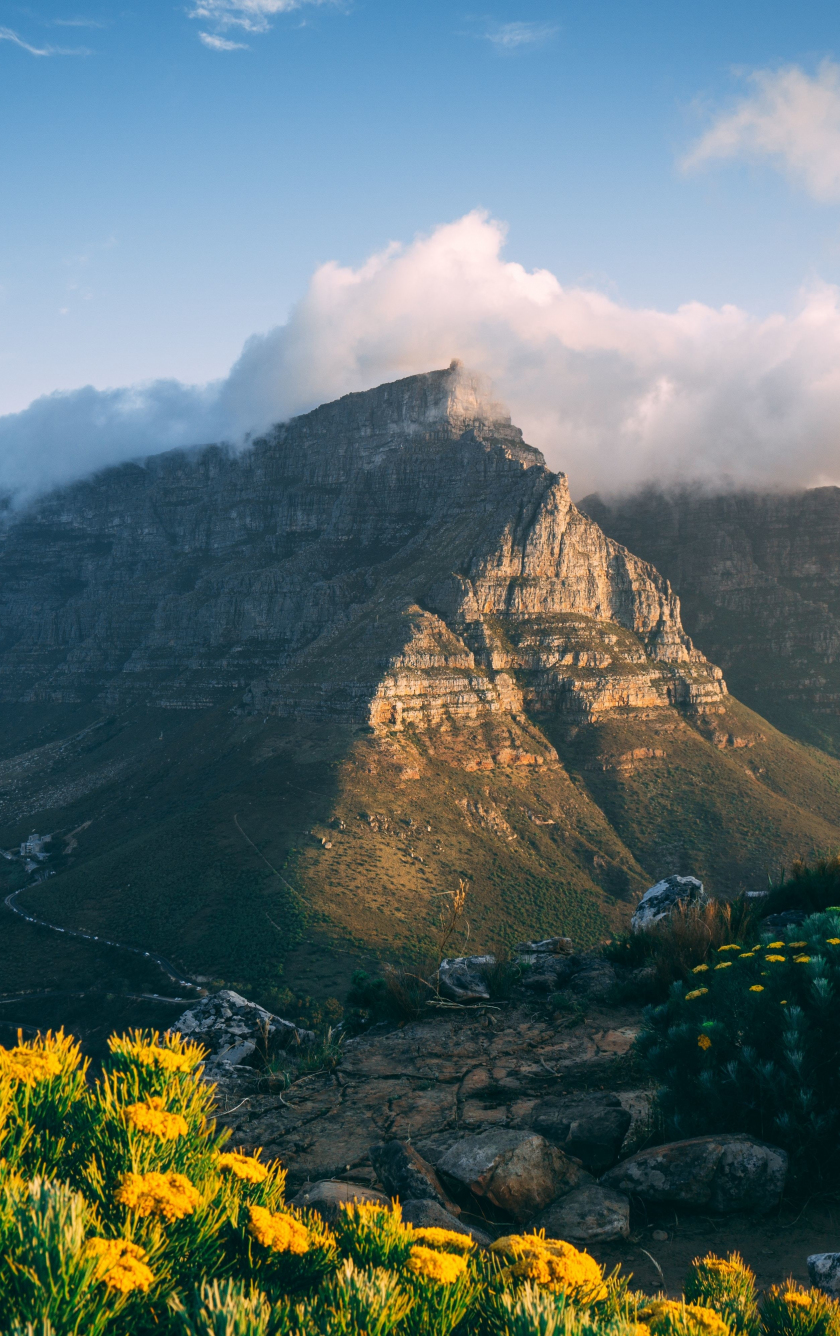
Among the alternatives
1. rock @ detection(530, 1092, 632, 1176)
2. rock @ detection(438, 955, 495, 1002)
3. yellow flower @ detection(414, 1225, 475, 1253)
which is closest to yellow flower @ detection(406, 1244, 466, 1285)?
yellow flower @ detection(414, 1225, 475, 1253)

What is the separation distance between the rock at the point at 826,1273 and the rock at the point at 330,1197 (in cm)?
325

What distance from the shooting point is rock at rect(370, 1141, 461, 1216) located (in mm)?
6941

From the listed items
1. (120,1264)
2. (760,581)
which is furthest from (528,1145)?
(760,581)

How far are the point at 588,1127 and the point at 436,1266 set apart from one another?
524 centimetres

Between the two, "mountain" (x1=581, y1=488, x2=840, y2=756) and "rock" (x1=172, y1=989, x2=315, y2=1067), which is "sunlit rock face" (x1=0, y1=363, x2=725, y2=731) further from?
"rock" (x1=172, y1=989, x2=315, y2=1067)

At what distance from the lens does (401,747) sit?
8094 cm

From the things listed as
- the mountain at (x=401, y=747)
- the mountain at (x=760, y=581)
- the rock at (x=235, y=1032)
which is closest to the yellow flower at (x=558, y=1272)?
the rock at (x=235, y=1032)

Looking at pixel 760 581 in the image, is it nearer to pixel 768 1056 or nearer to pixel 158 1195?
pixel 768 1056

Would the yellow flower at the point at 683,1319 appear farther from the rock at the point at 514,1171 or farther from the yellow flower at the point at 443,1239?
the rock at the point at 514,1171

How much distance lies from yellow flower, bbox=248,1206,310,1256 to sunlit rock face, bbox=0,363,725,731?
78530mm

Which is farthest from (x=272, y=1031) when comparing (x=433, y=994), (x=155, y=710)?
(x=155, y=710)

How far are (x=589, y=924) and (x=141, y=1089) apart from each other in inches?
2318

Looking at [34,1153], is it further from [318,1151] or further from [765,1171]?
[765,1171]

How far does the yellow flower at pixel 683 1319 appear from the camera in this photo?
3.74 metres
